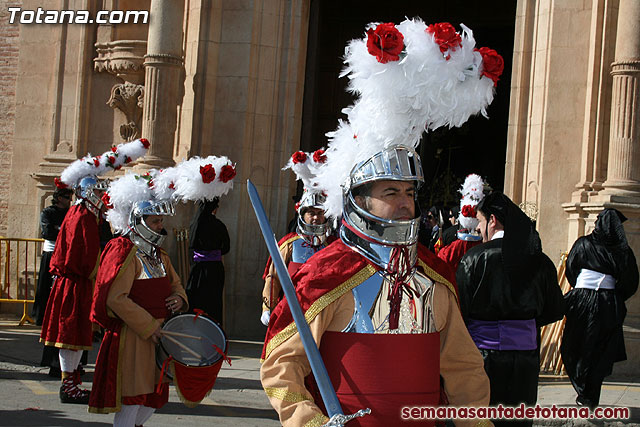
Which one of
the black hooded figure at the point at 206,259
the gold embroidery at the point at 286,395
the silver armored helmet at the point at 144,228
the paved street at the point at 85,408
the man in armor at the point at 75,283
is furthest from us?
the black hooded figure at the point at 206,259

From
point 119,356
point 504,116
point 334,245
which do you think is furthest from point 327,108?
point 334,245

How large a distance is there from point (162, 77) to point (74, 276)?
14.3 ft

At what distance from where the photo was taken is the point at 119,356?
21.4ft

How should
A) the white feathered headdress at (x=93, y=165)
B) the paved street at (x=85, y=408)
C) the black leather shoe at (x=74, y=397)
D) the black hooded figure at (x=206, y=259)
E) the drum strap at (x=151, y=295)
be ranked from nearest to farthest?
the drum strap at (x=151, y=295), the paved street at (x=85, y=408), the black leather shoe at (x=74, y=397), the white feathered headdress at (x=93, y=165), the black hooded figure at (x=206, y=259)

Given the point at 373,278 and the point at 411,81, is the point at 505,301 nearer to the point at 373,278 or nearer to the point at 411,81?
the point at 373,278

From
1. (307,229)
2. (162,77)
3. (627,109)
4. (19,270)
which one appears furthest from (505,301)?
(19,270)

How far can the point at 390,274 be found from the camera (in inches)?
150

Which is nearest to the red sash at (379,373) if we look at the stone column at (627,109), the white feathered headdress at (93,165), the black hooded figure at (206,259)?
the white feathered headdress at (93,165)

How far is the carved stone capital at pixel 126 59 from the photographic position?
13.9 meters

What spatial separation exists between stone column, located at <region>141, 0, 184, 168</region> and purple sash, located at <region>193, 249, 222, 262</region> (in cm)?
164

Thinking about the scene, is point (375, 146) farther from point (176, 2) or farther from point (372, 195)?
point (176, 2)

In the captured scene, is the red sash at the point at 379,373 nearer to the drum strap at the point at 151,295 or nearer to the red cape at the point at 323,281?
the red cape at the point at 323,281

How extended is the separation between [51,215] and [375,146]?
347 inches

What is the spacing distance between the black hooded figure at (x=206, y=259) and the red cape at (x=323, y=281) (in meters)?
7.77
